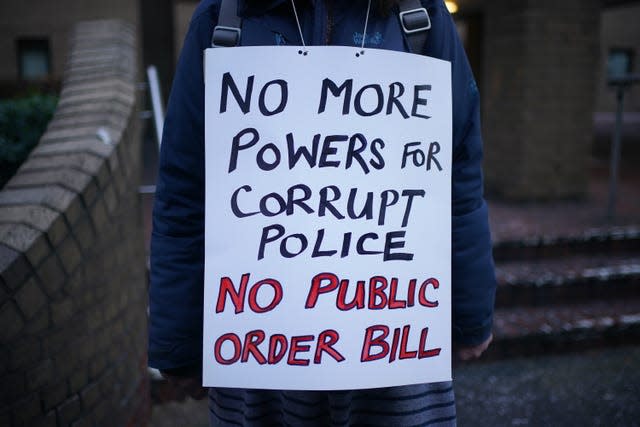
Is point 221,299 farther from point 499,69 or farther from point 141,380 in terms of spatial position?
point 499,69

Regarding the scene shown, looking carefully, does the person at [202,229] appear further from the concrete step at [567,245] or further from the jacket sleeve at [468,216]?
the concrete step at [567,245]

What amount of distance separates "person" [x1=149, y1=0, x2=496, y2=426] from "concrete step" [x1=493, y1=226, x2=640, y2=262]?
290 cm

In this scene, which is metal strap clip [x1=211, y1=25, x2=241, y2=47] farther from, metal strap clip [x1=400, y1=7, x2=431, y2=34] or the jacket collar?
metal strap clip [x1=400, y1=7, x2=431, y2=34]

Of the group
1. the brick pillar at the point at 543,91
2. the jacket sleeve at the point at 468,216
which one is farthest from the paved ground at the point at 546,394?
the brick pillar at the point at 543,91

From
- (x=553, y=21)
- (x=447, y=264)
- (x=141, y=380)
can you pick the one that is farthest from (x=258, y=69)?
(x=553, y=21)

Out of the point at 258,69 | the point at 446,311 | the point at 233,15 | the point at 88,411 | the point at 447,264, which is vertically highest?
the point at 233,15

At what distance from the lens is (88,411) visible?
2.04 metres

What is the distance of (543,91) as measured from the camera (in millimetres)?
5625

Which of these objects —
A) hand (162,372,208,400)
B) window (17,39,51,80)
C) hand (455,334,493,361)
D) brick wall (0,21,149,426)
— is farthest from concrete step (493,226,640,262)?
window (17,39,51,80)

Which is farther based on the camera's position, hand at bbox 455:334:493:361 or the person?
hand at bbox 455:334:493:361

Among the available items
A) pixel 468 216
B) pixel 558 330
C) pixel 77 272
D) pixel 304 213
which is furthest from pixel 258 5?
pixel 558 330

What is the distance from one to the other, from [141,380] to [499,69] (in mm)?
4823

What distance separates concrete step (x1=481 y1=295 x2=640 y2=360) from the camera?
11.1ft

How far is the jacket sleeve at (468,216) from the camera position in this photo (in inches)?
52.6
